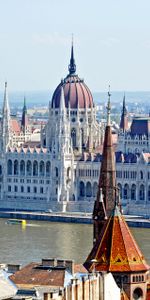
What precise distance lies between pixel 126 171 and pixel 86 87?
807 centimetres

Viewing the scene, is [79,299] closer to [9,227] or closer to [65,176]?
[9,227]

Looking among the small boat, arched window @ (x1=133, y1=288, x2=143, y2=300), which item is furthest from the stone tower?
arched window @ (x1=133, y1=288, x2=143, y2=300)

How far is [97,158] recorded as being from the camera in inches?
3356

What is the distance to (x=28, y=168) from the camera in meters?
87.7

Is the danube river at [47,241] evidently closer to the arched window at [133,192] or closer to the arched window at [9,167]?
the arched window at [133,192]

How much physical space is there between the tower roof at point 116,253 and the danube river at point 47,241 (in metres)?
22.5

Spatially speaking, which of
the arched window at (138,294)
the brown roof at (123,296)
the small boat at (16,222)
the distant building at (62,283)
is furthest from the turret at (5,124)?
the brown roof at (123,296)

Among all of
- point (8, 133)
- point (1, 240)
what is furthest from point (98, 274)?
A: point (8, 133)

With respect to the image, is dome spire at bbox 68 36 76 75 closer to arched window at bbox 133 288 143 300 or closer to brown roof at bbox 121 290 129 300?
arched window at bbox 133 288 143 300

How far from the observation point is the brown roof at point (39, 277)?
25.2m

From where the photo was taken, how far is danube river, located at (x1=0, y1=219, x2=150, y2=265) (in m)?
55.9

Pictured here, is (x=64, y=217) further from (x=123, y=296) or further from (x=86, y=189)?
(x=123, y=296)

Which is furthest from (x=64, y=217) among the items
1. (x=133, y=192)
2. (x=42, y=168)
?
(x=42, y=168)

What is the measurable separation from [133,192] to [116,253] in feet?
187
